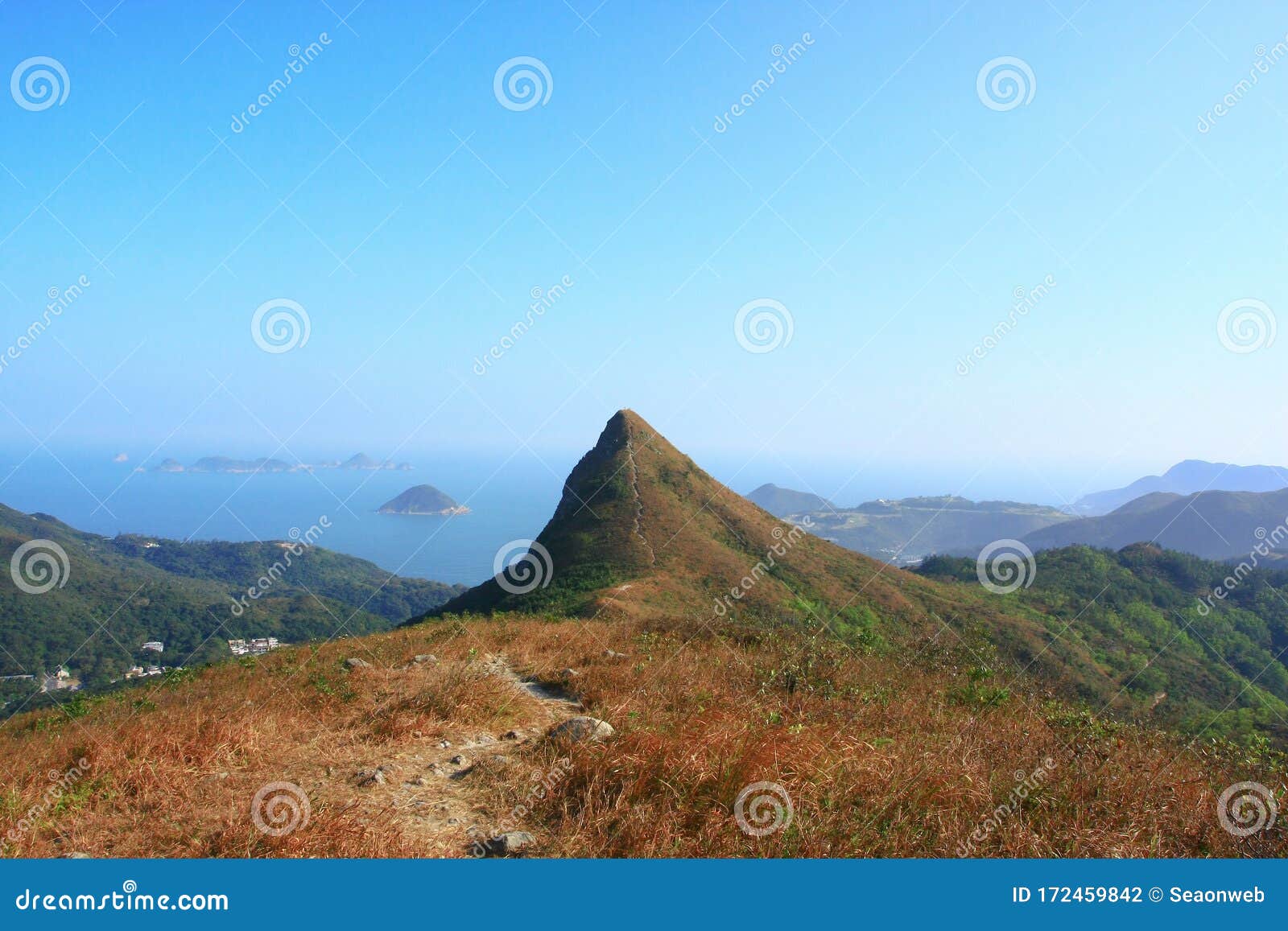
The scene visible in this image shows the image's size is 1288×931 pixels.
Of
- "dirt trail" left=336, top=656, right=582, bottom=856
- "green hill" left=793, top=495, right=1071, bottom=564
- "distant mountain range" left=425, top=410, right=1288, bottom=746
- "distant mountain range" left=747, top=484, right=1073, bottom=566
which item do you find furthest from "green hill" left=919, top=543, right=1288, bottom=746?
"green hill" left=793, top=495, right=1071, bottom=564

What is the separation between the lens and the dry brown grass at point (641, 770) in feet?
13.5

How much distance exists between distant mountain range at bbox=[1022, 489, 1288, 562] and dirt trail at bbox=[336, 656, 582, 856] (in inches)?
4304

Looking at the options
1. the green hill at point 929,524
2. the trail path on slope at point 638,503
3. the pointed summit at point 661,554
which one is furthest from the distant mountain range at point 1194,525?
the trail path on slope at point 638,503

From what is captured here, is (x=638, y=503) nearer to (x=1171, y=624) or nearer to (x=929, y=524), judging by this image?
(x=1171, y=624)

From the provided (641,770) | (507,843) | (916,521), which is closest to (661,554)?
(641,770)

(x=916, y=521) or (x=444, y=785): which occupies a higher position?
(x=916, y=521)

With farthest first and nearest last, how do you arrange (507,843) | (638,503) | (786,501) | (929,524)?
1. (786,501)
2. (929,524)
3. (638,503)
4. (507,843)

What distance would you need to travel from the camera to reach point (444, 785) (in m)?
5.04

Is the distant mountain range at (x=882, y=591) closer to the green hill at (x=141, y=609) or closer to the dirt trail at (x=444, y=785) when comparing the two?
the green hill at (x=141, y=609)

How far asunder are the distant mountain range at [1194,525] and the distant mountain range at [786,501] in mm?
37045

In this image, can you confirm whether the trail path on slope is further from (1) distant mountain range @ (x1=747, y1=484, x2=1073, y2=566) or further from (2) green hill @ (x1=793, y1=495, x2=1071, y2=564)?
(2) green hill @ (x1=793, y1=495, x2=1071, y2=564)

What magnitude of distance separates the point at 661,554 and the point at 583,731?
114 ft

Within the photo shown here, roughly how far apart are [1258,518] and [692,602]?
115 m

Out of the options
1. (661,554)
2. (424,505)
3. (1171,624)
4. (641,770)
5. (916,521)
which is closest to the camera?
(641,770)
